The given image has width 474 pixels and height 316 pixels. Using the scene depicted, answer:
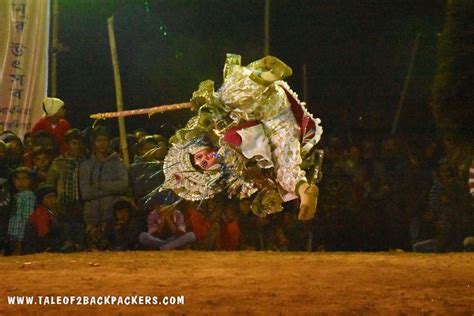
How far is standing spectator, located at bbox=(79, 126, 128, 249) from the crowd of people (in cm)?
1

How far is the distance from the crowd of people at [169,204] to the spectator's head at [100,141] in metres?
0.01

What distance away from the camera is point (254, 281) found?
7.89 m

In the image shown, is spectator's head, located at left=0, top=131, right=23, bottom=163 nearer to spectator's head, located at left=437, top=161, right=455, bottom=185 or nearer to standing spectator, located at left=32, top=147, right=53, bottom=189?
standing spectator, located at left=32, top=147, right=53, bottom=189

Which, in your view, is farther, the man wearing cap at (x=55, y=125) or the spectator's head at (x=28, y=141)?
the man wearing cap at (x=55, y=125)

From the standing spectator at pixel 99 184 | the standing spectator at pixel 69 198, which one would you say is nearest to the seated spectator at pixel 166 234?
the standing spectator at pixel 99 184

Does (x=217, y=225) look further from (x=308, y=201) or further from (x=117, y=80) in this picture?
(x=308, y=201)

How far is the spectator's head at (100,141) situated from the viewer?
11.0 m

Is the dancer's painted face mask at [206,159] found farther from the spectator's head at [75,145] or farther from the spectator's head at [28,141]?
the spectator's head at [28,141]

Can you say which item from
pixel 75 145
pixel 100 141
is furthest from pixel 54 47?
Answer: pixel 100 141

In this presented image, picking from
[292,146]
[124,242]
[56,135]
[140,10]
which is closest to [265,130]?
[292,146]

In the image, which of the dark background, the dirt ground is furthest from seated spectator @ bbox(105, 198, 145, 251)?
the dark background

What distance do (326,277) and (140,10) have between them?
7.40 metres

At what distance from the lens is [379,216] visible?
38.2 feet

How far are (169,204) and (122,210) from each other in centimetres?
63
